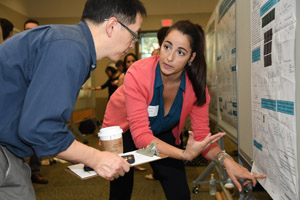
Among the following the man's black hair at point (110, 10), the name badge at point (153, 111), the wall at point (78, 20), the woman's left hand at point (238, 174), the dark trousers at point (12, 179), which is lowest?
the woman's left hand at point (238, 174)

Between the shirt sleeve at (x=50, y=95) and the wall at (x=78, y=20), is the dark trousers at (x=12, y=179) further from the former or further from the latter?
the wall at (x=78, y=20)

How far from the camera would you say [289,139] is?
2.85ft

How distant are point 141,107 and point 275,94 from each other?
671 mm

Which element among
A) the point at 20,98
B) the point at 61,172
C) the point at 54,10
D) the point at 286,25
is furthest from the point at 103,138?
the point at 54,10

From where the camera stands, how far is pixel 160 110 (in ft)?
5.20

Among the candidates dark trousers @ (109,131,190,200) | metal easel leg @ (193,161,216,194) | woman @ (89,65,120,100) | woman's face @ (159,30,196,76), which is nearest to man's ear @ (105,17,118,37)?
woman's face @ (159,30,196,76)

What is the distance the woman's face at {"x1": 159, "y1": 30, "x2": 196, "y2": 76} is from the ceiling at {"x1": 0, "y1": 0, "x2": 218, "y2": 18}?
6.45m

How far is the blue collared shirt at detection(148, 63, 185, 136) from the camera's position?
1544mm

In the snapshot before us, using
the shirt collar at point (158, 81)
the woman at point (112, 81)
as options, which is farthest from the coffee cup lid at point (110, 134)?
the woman at point (112, 81)

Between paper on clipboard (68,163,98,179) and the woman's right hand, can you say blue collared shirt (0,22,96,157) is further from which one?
the woman's right hand

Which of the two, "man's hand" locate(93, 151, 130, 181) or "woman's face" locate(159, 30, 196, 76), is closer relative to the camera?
"man's hand" locate(93, 151, 130, 181)

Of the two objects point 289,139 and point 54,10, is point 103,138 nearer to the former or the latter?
point 289,139

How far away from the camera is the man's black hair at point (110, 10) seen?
980 millimetres

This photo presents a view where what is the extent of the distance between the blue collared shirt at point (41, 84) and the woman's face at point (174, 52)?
0.76 meters
